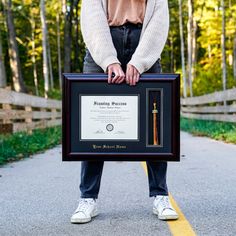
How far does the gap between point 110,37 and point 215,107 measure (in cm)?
1251

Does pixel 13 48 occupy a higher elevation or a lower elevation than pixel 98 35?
higher

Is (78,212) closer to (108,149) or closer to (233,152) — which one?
(108,149)

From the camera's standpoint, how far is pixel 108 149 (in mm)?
3539

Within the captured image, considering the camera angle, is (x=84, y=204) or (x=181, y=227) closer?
(x=181, y=227)

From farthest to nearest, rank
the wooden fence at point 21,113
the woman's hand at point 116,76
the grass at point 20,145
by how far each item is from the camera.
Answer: the wooden fence at point 21,113 → the grass at point 20,145 → the woman's hand at point 116,76

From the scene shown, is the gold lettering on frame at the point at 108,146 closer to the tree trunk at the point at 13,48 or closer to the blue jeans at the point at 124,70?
the blue jeans at the point at 124,70

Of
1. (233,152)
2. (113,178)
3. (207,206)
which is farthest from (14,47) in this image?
(207,206)

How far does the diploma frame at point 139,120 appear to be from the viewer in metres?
3.52

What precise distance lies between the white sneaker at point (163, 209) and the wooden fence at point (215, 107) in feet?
31.6

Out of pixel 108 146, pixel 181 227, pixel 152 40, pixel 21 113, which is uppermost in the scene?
pixel 152 40

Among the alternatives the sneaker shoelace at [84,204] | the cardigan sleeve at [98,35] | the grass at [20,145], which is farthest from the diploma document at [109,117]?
the grass at [20,145]

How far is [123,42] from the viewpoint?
12.9ft

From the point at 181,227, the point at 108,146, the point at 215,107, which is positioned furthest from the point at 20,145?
the point at 215,107

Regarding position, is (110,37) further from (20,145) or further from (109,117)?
(20,145)
